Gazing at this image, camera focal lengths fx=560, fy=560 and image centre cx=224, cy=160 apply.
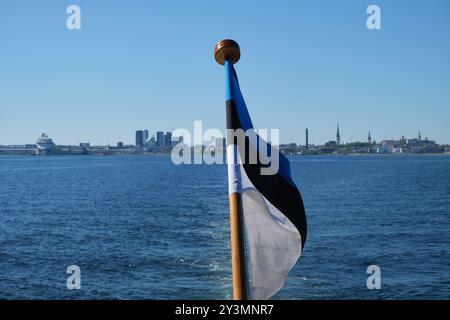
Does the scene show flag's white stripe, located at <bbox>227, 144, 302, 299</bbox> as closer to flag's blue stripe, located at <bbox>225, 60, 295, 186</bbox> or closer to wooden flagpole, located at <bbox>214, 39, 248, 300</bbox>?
flag's blue stripe, located at <bbox>225, 60, 295, 186</bbox>

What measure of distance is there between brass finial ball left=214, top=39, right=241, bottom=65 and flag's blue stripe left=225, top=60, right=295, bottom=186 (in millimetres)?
42

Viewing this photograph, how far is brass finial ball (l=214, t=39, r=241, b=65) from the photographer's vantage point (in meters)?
3.78

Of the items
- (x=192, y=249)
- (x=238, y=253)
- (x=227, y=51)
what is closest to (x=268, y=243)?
(x=238, y=253)

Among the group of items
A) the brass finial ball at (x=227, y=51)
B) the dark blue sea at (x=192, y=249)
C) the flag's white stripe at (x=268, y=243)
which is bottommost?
the dark blue sea at (x=192, y=249)

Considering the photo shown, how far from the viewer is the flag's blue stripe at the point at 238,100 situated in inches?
153

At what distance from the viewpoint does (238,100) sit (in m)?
4.05

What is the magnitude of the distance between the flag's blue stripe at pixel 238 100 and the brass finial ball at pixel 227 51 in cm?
4

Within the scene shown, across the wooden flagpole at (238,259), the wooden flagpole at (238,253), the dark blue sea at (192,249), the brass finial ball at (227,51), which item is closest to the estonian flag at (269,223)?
the brass finial ball at (227,51)

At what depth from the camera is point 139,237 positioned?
117 feet

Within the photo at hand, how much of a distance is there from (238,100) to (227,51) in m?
0.40

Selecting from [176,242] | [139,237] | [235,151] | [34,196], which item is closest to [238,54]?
[235,151]

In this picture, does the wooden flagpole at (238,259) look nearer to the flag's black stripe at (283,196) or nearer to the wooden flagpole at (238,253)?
the wooden flagpole at (238,253)
